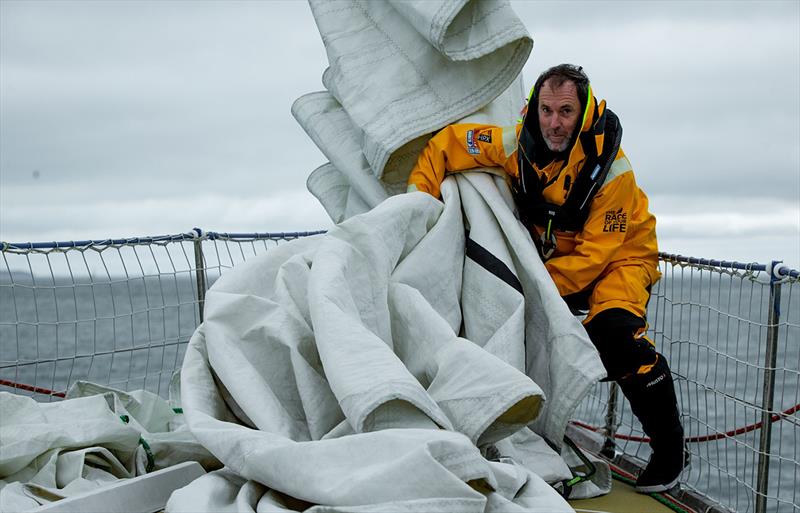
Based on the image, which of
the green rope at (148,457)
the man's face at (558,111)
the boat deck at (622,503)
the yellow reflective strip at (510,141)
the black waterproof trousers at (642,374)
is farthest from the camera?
the yellow reflective strip at (510,141)

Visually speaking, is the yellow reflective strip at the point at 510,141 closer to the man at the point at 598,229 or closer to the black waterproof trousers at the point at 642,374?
the man at the point at 598,229

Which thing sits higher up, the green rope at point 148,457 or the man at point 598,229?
the man at point 598,229

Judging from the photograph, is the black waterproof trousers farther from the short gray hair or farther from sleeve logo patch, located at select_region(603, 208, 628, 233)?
the short gray hair

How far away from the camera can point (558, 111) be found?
3059 millimetres

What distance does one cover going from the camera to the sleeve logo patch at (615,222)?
3104 mm

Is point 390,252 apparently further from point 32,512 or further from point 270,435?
point 32,512

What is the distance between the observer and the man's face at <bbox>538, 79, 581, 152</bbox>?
3.05 meters

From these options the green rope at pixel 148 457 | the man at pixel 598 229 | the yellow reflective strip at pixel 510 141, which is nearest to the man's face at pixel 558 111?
the man at pixel 598 229

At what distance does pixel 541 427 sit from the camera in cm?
278

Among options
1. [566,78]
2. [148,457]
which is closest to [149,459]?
[148,457]

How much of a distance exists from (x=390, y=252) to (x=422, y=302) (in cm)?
24

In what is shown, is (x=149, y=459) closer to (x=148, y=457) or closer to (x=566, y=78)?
(x=148, y=457)

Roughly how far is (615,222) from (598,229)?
0.06m

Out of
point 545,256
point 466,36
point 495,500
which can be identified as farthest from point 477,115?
point 495,500
